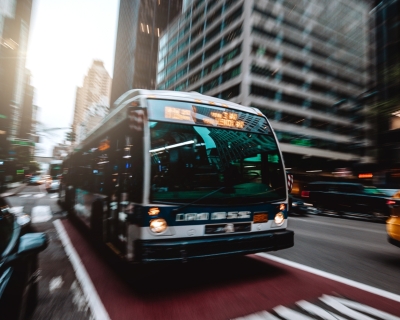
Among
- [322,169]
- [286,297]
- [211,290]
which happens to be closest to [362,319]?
A: [286,297]

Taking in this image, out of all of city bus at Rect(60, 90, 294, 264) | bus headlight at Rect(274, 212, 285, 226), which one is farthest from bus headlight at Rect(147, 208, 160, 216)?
bus headlight at Rect(274, 212, 285, 226)

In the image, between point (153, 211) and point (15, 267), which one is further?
point (153, 211)

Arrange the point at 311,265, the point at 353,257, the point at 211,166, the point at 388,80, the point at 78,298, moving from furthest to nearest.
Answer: the point at 388,80 < the point at 353,257 < the point at 311,265 < the point at 211,166 < the point at 78,298

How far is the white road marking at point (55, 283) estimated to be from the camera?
3.77 meters

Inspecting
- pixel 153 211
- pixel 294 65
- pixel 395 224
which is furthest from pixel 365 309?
pixel 294 65

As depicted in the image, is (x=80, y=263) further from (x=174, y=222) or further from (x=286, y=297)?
(x=286, y=297)

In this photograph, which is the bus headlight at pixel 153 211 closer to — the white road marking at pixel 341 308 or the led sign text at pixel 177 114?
the led sign text at pixel 177 114

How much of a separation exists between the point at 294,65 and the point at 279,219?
144 feet

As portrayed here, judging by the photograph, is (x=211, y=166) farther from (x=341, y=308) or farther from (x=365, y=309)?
(x=365, y=309)

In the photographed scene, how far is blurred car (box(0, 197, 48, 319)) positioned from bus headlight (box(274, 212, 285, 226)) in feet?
10.7

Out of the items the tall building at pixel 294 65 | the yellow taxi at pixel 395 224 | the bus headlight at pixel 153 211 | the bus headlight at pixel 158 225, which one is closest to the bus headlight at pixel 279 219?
the bus headlight at pixel 158 225

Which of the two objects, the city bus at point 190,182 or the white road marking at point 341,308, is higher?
the city bus at point 190,182

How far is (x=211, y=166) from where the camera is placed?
3877 millimetres

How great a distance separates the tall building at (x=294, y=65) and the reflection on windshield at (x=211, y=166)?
32.9m
